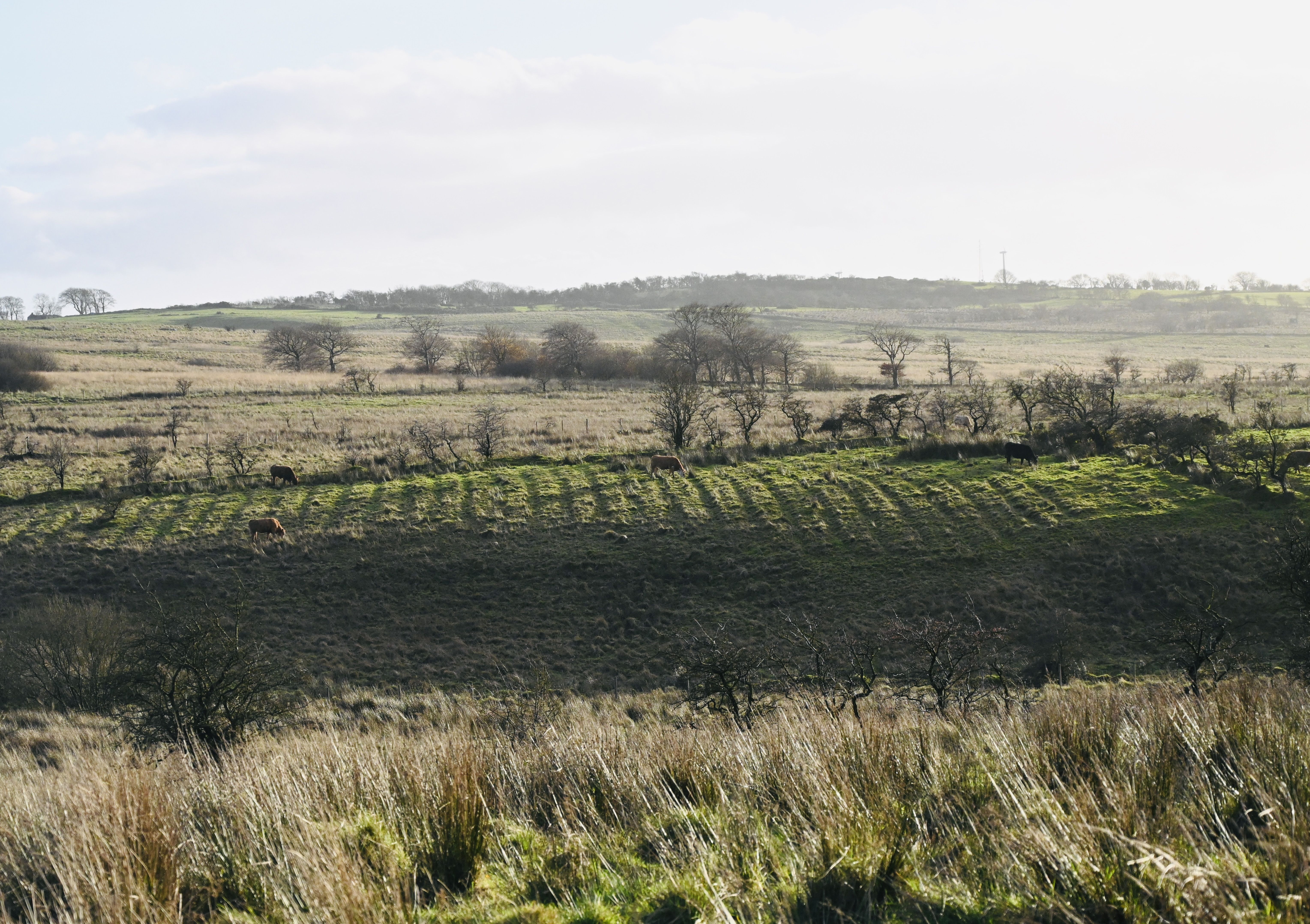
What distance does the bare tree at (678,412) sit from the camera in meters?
37.6

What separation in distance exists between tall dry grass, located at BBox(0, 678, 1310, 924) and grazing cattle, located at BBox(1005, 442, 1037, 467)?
946 inches

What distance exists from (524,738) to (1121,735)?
7254 millimetres

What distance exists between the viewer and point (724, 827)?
5.44m

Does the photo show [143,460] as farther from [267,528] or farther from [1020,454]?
[1020,454]

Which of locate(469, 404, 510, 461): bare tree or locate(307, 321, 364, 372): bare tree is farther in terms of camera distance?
locate(307, 321, 364, 372): bare tree

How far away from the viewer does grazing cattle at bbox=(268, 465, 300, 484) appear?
3356 centimetres

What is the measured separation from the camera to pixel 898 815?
5.60 metres

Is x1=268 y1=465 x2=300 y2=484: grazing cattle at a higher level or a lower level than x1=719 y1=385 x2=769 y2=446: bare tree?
lower

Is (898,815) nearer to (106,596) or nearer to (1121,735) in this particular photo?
(1121,735)

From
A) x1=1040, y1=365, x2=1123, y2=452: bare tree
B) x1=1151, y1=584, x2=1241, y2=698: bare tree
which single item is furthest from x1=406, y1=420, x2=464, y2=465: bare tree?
x1=1151, y1=584, x2=1241, y2=698: bare tree

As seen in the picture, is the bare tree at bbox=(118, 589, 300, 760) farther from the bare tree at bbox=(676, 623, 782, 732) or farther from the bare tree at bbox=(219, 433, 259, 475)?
the bare tree at bbox=(219, 433, 259, 475)

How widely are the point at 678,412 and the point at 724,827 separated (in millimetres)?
32624

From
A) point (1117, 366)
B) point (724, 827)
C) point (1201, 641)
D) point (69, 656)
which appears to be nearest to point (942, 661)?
point (1201, 641)

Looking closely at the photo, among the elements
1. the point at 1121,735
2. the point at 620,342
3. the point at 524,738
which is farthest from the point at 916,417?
the point at 620,342
